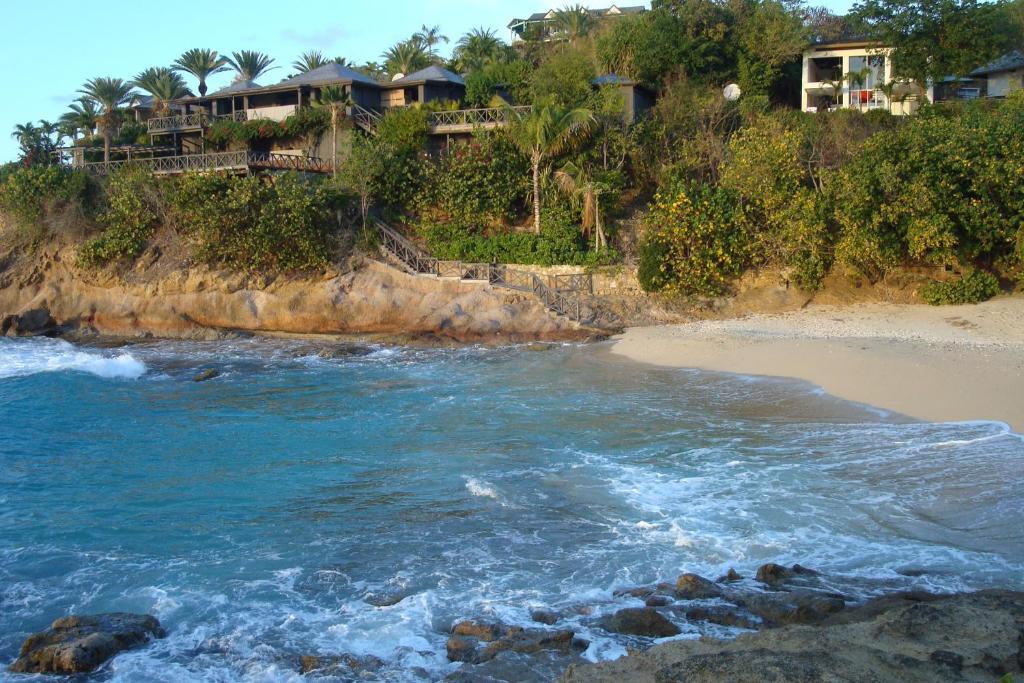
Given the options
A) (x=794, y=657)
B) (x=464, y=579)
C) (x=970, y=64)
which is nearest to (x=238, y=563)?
(x=464, y=579)

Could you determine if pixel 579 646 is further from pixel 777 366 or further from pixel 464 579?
pixel 777 366

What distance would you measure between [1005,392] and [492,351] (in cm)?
1442

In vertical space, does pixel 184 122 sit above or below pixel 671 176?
above

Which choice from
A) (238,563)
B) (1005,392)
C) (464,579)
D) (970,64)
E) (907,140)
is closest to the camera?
(464,579)

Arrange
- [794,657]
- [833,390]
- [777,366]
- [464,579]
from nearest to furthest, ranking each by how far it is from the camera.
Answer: [794,657] → [464,579] → [833,390] → [777,366]

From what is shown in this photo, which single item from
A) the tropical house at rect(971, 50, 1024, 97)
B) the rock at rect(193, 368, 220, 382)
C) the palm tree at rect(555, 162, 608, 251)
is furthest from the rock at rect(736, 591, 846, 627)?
the tropical house at rect(971, 50, 1024, 97)

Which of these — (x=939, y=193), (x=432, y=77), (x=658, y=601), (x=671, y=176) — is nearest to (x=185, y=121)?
(x=432, y=77)

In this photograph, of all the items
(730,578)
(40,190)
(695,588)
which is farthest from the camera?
(40,190)

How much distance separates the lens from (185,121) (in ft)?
136

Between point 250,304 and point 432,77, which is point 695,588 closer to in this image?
point 250,304

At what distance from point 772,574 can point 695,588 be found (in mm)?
994

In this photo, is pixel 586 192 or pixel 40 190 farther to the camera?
pixel 40 190

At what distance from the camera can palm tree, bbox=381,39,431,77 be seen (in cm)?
4684

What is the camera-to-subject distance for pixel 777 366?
885 inches
